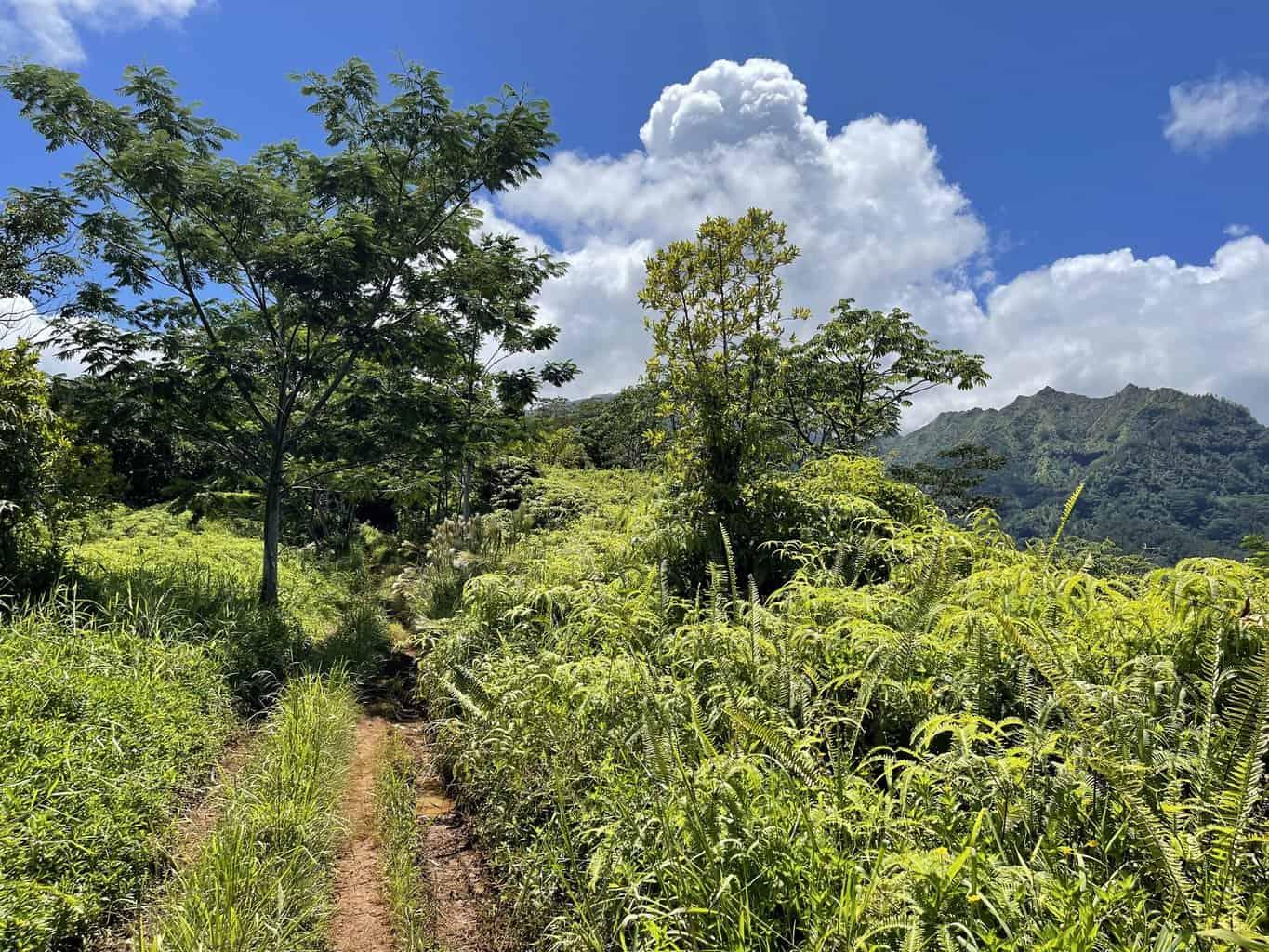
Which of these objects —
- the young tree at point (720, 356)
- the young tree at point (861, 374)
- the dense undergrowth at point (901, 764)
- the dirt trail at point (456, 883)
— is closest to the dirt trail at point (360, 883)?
the dirt trail at point (456, 883)

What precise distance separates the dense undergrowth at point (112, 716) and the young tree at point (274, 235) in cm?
191

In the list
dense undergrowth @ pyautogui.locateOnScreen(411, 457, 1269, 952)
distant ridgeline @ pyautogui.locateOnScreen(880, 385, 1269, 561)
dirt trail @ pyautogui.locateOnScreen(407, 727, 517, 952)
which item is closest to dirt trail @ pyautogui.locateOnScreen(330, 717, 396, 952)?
dirt trail @ pyautogui.locateOnScreen(407, 727, 517, 952)

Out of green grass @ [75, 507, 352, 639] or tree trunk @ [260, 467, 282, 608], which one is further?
tree trunk @ [260, 467, 282, 608]

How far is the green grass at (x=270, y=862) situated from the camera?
246cm

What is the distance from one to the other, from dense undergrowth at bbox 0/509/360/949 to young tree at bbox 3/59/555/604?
191cm

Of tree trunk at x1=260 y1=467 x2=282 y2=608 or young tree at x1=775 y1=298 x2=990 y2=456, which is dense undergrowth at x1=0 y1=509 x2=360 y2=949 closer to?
tree trunk at x1=260 y1=467 x2=282 y2=608

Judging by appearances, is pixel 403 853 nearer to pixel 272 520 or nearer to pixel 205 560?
pixel 272 520

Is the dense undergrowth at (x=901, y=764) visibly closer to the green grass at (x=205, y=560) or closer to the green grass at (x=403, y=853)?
the green grass at (x=403, y=853)

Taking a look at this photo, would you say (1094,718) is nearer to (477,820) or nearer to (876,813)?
(876,813)

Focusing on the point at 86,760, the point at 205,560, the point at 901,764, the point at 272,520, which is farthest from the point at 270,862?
the point at 205,560

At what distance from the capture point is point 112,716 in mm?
3750

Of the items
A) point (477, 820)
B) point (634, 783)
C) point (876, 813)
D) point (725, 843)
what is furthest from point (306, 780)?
point (876, 813)

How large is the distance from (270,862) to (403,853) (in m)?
0.65

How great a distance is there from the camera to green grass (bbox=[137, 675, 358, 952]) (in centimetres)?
246
